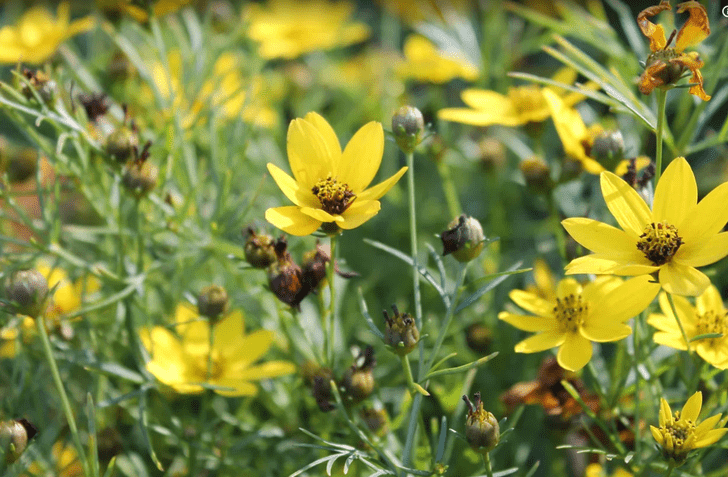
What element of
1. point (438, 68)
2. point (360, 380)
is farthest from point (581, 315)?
point (438, 68)

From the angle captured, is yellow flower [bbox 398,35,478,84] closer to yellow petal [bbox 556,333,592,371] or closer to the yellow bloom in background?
the yellow bloom in background

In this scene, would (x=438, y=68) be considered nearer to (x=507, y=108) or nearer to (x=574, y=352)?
(x=507, y=108)

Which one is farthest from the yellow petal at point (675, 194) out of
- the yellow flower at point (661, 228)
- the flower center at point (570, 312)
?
the flower center at point (570, 312)

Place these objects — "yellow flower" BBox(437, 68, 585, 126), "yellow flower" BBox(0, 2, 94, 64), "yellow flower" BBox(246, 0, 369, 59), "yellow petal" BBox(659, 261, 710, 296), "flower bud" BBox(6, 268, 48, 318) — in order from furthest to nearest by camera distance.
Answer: "yellow flower" BBox(246, 0, 369, 59)
"yellow flower" BBox(0, 2, 94, 64)
"yellow flower" BBox(437, 68, 585, 126)
"flower bud" BBox(6, 268, 48, 318)
"yellow petal" BBox(659, 261, 710, 296)

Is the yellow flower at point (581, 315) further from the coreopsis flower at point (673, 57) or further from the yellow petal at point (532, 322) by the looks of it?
the coreopsis flower at point (673, 57)

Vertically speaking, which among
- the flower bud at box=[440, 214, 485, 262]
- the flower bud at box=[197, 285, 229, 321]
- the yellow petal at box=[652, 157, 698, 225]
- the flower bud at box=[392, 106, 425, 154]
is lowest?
the flower bud at box=[197, 285, 229, 321]

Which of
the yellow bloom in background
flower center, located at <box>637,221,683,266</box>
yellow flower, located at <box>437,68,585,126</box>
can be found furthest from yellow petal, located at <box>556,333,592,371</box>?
yellow flower, located at <box>437,68,585,126</box>

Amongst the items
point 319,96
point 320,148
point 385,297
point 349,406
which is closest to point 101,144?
point 320,148

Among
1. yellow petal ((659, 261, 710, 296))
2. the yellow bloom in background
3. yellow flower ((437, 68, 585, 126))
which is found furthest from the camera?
yellow flower ((437, 68, 585, 126))

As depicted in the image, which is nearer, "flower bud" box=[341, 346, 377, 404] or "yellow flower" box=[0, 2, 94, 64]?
"flower bud" box=[341, 346, 377, 404]
